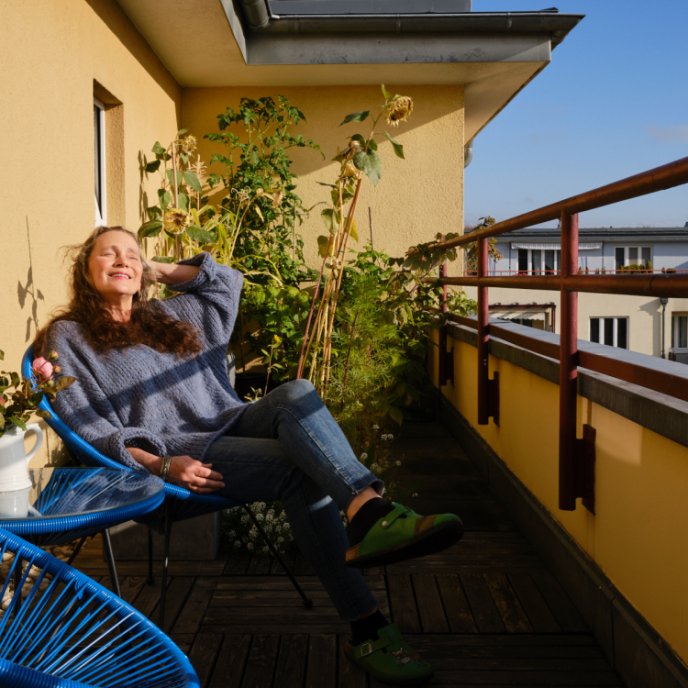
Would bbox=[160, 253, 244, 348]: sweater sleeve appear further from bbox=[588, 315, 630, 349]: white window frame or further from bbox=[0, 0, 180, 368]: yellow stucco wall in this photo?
bbox=[588, 315, 630, 349]: white window frame

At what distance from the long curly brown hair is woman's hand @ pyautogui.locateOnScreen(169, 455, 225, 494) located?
1.24ft

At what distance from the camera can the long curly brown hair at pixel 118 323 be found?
85.4 inches

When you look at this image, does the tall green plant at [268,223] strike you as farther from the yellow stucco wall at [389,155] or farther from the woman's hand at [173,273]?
the woman's hand at [173,273]

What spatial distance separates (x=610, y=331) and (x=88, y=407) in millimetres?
21538

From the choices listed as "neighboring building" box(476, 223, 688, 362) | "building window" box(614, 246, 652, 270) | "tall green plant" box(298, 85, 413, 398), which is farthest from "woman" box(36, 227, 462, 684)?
"building window" box(614, 246, 652, 270)

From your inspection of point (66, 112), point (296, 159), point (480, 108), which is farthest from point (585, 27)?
point (66, 112)

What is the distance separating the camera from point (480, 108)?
22.6 feet

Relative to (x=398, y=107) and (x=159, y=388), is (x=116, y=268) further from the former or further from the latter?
(x=398, y=107)

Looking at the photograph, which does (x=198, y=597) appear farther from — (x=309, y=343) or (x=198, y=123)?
(x=198, y=123)

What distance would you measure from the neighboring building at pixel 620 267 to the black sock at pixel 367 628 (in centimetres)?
1877

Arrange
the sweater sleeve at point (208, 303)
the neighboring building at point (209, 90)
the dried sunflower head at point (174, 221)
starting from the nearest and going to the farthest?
the sweater sleeve at point (208, 303) → the neighboring building at point (209, 90) → the dried sunflower head at point (174, 221)

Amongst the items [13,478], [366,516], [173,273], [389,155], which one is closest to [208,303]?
[173,273]

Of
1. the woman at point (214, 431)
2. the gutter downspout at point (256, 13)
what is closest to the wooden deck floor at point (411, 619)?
the woman at point (214, 431)

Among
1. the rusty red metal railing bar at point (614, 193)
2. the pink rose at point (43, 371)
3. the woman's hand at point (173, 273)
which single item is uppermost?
the rusty red metal railing bar at point (614, 193)
